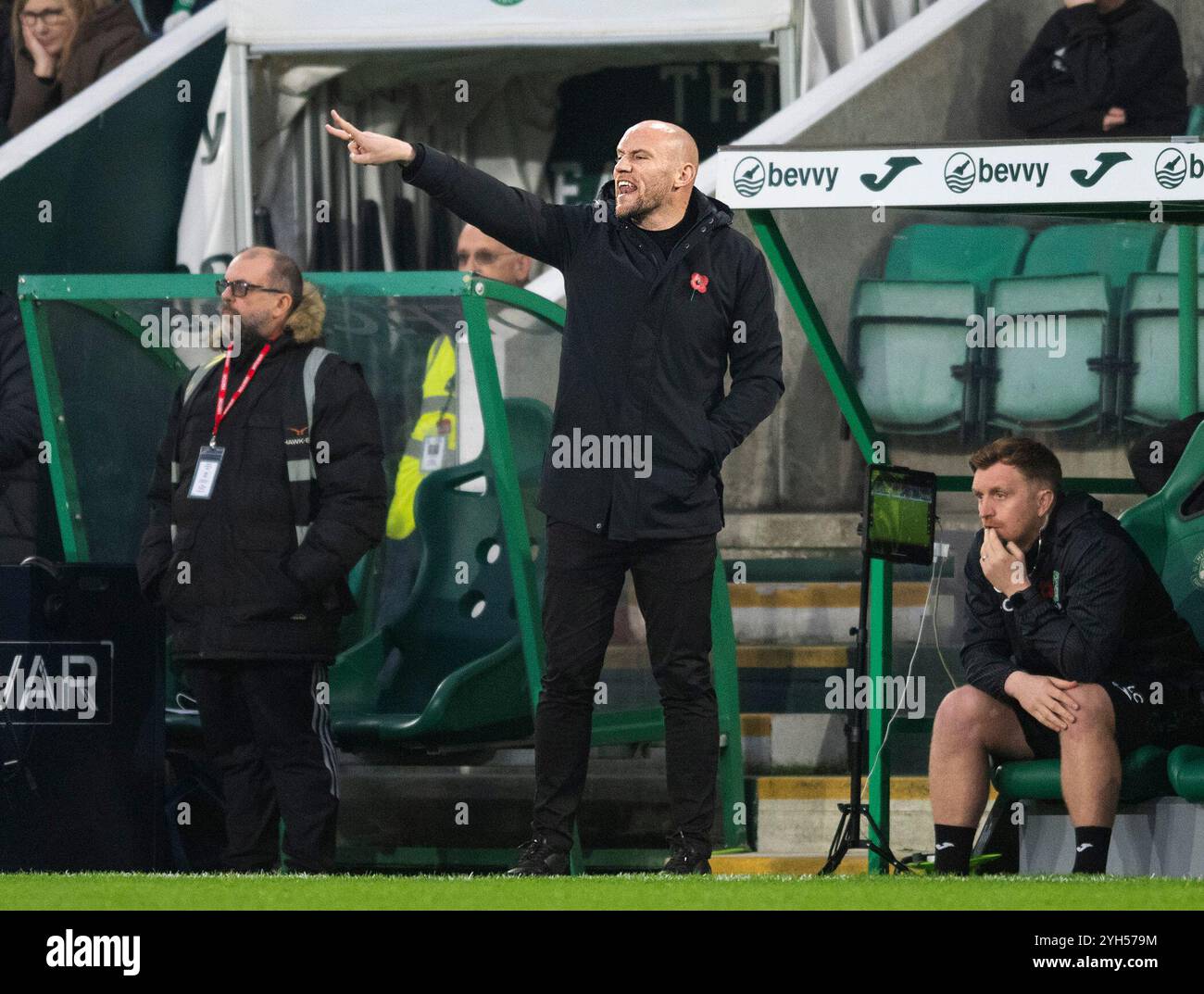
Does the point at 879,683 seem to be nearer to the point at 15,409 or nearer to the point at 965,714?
the point at 965,714

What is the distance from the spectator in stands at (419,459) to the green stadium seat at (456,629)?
0.12 ft

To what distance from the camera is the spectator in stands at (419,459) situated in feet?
26.1

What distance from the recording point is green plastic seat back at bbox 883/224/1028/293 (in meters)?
7.50

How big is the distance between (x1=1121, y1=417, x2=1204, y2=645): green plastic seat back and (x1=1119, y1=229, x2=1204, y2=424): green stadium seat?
1.33 ft

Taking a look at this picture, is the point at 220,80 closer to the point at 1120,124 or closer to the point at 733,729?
the point at 1120,124

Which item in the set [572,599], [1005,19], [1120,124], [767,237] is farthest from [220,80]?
[572,599]

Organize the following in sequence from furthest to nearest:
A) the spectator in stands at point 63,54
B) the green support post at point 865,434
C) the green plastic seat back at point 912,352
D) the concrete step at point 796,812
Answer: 1. the spectator in stands at point 63,54
2. the concrete step at point 796,812
3. the green plastic seat back at point 912,352
4. the green support post at point 865,434

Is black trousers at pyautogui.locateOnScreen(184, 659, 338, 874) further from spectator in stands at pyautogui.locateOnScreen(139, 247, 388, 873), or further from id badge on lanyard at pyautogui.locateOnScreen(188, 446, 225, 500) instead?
id badge on lanyard at pyautogui.locateOnScreen(188, 446, 225, 500)

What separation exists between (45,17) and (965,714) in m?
6.94

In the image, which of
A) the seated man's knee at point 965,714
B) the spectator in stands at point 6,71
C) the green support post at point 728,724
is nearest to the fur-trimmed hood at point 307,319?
the green support post at point 728,724

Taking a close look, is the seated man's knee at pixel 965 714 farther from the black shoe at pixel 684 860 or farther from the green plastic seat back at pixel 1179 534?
the black shoe at pixel 684 860

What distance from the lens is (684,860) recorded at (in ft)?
19.5

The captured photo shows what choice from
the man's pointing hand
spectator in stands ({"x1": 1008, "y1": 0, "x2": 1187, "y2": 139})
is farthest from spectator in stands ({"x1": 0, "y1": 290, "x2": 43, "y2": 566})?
spectator in stands ({"x1": 1008, "y1": 0, "x2": 1187, "y2": 139})

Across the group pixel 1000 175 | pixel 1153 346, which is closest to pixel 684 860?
pixel 1000 175
